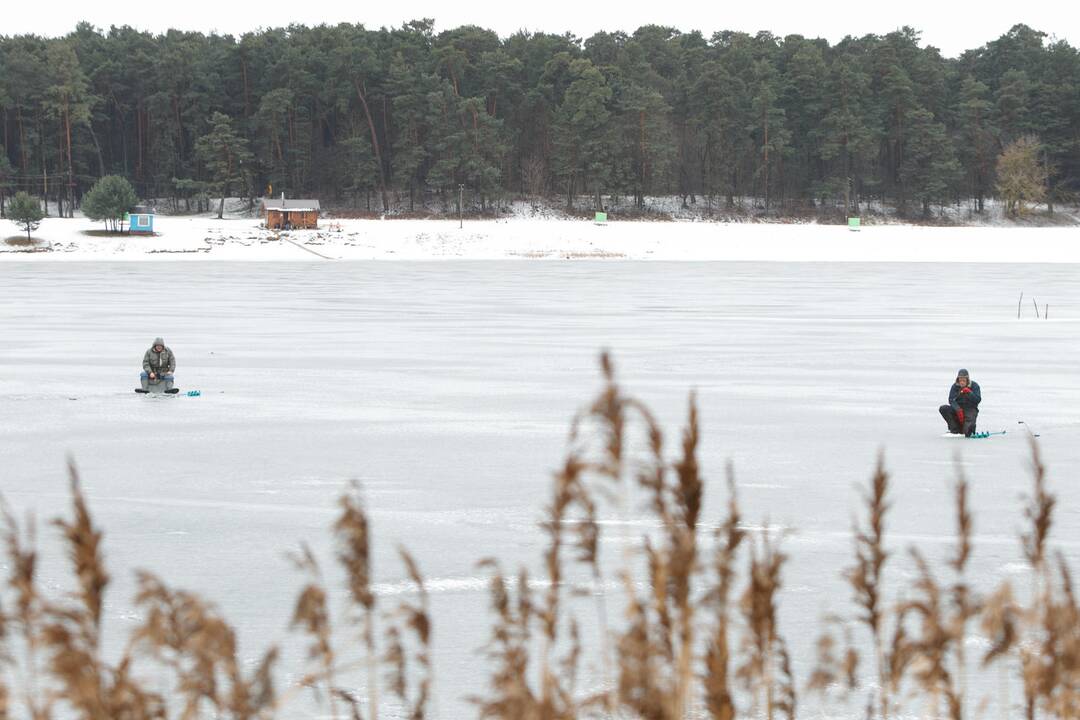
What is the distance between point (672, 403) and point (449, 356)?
7447 millimetres

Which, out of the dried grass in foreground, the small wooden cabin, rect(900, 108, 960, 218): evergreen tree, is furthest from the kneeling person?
rect(900, 108, 960, 218): evergreen tree

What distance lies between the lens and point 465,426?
15539 millimetres

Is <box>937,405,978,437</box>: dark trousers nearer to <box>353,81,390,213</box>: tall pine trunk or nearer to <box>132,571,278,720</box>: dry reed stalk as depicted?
<box>132,571,278,720</box>: dry reed stalk

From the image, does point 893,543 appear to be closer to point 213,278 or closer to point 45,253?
point 213,278

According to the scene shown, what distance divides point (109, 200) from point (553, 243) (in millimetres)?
30930

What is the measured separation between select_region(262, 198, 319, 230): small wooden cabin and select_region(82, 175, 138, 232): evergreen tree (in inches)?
388

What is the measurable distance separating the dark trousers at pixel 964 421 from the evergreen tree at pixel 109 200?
82.4 meters

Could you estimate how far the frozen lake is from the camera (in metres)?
9.10

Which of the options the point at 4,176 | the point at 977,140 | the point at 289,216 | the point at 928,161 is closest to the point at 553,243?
the point at 289,216

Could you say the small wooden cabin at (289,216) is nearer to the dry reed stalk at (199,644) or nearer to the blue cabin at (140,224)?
the blue cabin at (140,224)

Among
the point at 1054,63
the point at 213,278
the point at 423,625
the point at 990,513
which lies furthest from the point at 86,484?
the point at 1054,63

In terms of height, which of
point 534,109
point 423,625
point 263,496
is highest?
point 534,109

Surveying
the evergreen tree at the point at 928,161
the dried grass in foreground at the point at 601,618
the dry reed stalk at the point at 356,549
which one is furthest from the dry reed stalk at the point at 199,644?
the evergreen tree at the point at 928,161

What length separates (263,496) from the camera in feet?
37.5
